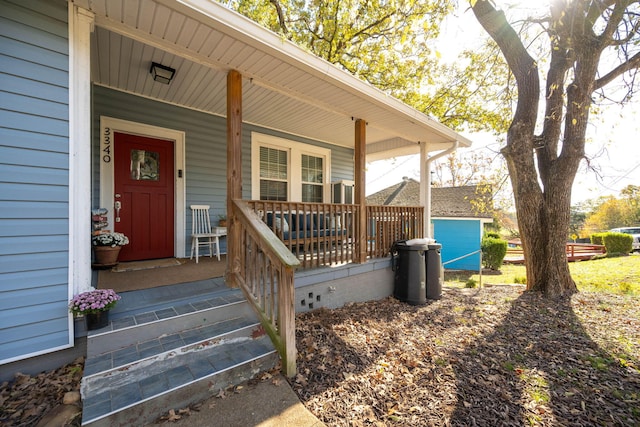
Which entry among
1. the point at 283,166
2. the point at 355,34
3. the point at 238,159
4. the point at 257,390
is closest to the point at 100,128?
the point at 238,159

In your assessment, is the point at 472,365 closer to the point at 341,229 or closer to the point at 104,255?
the point at 341,229

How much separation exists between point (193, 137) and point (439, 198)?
44.5 feet

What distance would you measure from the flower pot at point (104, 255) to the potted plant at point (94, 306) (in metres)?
1.51

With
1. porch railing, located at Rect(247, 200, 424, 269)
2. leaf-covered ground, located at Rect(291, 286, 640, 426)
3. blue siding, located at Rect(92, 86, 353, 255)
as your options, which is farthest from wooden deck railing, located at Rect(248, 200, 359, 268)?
blue siding, located at Rect(92, 86, 353, 255)

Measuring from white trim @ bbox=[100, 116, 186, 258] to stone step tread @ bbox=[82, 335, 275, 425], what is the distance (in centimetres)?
290

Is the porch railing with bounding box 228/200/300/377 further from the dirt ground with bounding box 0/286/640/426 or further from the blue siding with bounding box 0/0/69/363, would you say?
the blue siding with bounding box 0/0/69/363

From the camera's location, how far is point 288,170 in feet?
20.3

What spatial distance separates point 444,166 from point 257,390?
23.0 m

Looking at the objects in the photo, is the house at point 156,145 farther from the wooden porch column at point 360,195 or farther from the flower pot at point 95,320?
the flower pot at point 95,320

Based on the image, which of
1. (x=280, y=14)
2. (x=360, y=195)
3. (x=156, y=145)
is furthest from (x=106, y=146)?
(x=280, y=14)

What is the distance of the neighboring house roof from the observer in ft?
43.9

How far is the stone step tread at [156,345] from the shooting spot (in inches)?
78.7

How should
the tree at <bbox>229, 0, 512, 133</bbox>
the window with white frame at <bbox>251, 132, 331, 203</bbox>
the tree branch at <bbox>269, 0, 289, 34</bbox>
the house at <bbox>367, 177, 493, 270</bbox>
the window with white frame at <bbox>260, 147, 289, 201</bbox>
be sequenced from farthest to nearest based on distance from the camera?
the house at <bbox>367, 177, 493, 270</bbox>
the tree at <bbox>229, 0, 512, 133</bbox>
the tree branch at <bbox>269, 0, 289, 34</bbox>
the window with white frame at <bbox>260, 147, 289, 201</bbox>
the window with white frame at <bbox>251, 132, 331, 203</bbox>

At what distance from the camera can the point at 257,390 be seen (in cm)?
210
